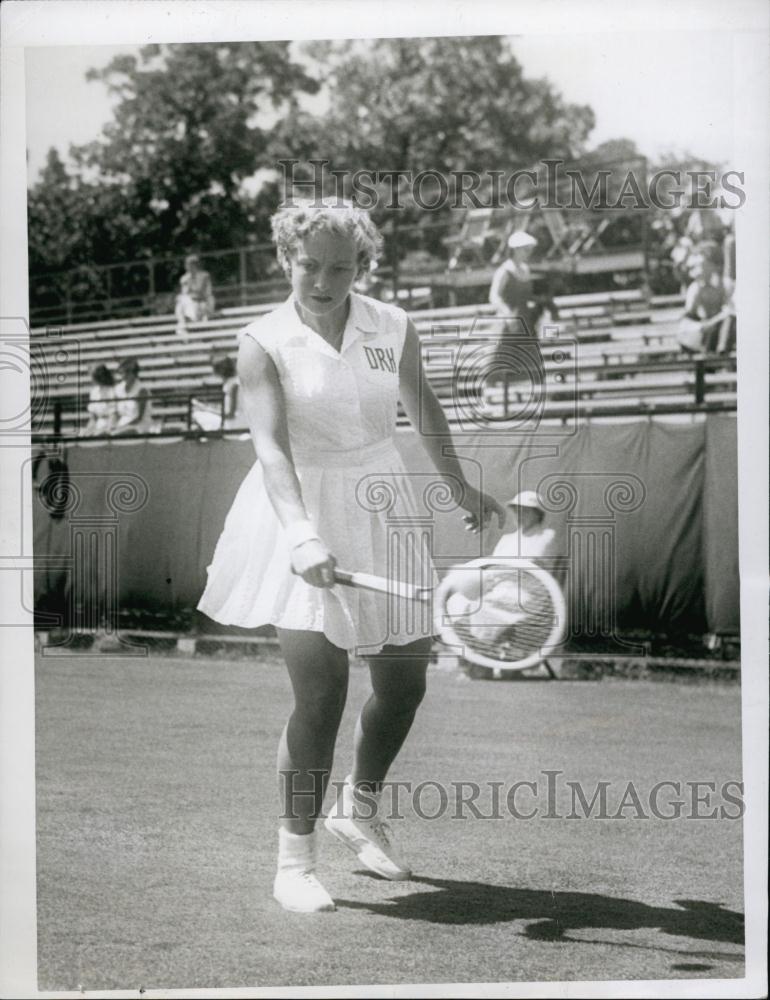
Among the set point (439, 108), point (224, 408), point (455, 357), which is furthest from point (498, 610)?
point (439, 108)

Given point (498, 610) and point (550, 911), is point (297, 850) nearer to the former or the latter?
point (550, 911)

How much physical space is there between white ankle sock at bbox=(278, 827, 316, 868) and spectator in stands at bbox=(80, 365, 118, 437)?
108 centimetres

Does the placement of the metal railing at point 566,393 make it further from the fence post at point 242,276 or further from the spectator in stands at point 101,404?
the fence post at point 242,276

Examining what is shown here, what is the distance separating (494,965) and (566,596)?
0.90 metres

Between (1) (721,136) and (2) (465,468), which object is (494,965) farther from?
(1) (721,136)

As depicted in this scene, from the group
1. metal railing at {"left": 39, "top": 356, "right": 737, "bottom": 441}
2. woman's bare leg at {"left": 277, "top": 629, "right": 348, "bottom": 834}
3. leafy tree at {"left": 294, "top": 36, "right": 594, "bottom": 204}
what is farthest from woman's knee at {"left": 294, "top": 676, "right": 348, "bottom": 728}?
leafy tree at {"left": 294, "top": 36, "right": 594, "bottom": 204}

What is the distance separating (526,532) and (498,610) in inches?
8.0

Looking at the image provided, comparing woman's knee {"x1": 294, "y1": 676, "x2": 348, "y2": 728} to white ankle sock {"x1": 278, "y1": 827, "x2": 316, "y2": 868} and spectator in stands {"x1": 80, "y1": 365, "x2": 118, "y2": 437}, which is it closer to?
white ankle sock {"x1": 278, "y1": 827, "x2": 316, "y2": 868}

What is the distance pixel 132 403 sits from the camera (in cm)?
401

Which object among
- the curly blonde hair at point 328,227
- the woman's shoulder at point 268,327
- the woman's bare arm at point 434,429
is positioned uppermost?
the curly blonde hair at point 328,227

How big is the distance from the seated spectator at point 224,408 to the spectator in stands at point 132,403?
0.41 feet

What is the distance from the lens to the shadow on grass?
372cm

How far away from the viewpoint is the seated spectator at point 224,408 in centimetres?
396

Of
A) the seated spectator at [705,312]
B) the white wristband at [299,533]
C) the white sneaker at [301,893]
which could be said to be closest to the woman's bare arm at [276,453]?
the white wristband at [299,533]
